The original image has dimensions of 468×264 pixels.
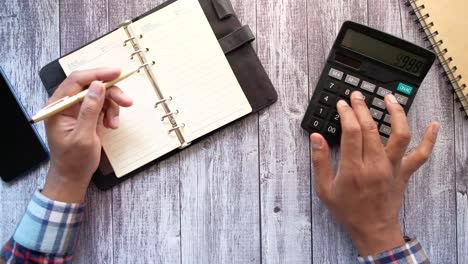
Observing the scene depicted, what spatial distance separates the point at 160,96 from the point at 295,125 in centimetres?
22

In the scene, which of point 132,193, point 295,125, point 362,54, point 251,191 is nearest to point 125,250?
point 132,193

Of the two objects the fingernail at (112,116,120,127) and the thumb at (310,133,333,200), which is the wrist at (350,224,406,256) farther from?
the fingernail at (112,116,120,127)

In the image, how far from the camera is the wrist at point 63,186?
2.22 feet

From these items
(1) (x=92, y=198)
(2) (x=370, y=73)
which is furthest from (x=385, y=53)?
(1) (x=92, y=198)

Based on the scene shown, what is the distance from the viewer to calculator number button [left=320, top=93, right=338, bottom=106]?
0.70 m

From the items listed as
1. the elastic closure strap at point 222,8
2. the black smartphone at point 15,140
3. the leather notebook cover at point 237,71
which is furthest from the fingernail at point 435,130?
the black smartphone at point 15,140

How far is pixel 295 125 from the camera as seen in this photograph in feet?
2.38

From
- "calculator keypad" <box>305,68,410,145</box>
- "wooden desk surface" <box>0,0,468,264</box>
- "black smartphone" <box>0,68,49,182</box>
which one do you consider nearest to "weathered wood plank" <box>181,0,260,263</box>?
"wooden desk surface" <box>0,0,468,264</box>

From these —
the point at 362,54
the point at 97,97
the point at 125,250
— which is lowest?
the point at 125,250

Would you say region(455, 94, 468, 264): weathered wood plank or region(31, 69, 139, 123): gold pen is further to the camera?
region(455, 94, 468, 264): weathered wood plank

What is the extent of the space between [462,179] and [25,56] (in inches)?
28.6

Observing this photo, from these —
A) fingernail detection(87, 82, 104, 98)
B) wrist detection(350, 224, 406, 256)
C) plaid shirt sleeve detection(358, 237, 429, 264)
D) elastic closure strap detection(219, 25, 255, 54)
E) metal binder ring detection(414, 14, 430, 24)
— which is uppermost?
fingernail detection(87, 82, 104, 98)

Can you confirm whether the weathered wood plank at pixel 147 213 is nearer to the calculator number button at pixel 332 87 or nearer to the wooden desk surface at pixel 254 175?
the wooden desk surface at pixel 254 175

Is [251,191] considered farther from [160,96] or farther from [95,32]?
[95,32]
